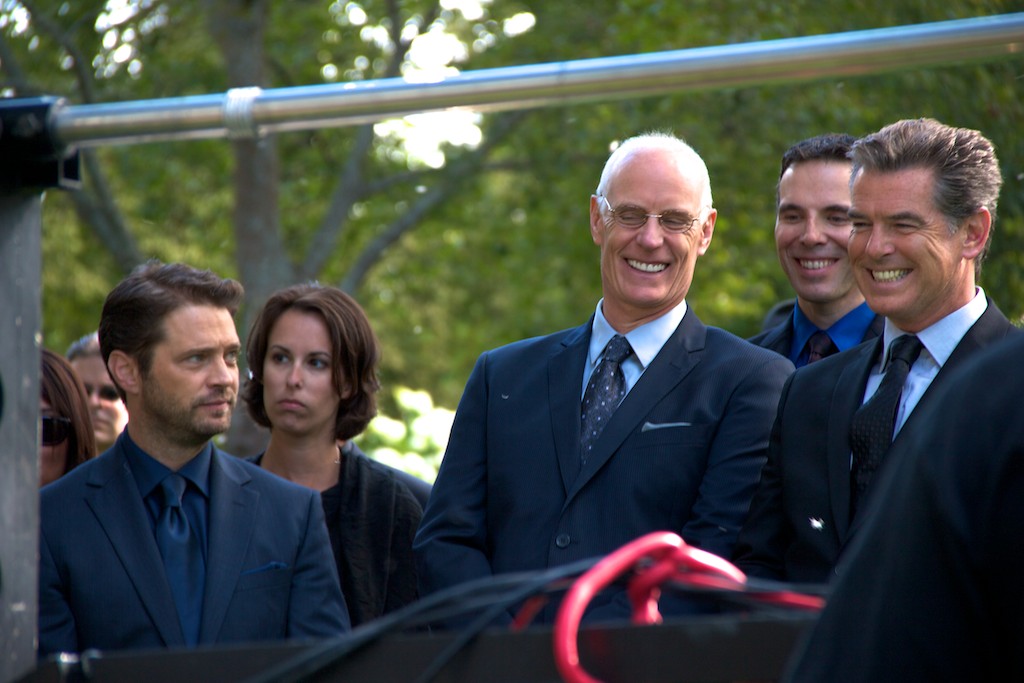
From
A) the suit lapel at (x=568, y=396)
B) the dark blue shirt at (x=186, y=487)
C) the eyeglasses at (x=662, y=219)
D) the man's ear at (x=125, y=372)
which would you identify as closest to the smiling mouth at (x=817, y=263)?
the eyeglasses at (x=662, y=219)

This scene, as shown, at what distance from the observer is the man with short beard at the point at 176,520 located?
3.51m

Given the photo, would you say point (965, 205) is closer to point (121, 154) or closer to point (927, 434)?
point (927, 434)

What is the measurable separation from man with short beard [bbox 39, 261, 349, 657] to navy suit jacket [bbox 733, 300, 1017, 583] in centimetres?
129

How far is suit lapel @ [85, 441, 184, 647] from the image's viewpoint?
3.50 meters

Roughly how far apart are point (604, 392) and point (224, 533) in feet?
3.88

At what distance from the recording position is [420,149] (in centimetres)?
1488

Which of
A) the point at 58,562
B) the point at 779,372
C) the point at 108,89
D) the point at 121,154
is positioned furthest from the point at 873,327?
the point at 121,154

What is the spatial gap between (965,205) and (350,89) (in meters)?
2.17

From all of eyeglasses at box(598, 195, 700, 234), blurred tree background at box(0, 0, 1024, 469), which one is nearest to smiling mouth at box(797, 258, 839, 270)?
eyeglasses at box(598, 195, 700, 234)

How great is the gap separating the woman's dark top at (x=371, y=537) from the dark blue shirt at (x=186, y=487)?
64cm

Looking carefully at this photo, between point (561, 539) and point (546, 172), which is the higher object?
point (546, 172)

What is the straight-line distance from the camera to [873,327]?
4.32m

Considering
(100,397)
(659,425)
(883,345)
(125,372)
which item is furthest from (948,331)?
(100,397)

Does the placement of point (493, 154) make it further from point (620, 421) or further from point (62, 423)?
point (620, 421)
